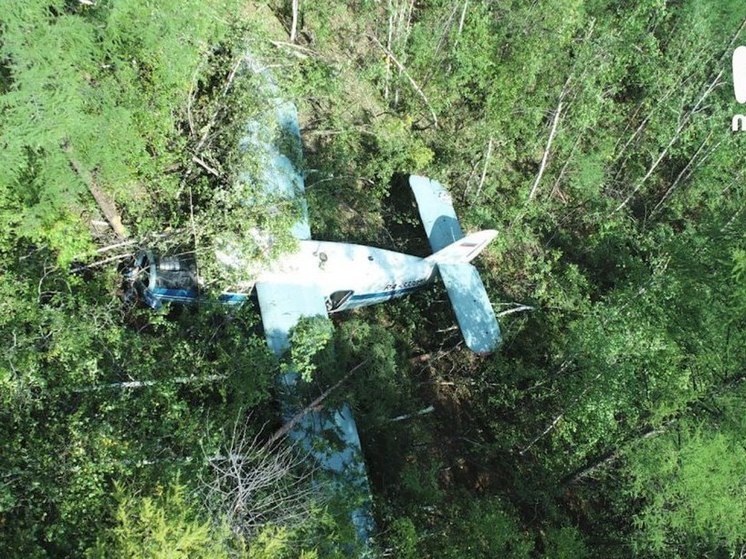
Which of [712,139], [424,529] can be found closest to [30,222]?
[424,529]

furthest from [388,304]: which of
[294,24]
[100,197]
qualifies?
[294,24]

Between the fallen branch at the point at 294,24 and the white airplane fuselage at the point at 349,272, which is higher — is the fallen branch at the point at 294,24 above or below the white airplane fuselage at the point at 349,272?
above

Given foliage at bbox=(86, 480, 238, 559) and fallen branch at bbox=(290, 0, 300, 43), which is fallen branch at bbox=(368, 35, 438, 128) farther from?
foliage at bbox=(86, 480, 238, 559)

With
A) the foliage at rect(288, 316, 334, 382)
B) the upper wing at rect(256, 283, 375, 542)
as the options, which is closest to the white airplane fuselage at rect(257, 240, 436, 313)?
the upper wing at rect(256, 283, 375, 542)

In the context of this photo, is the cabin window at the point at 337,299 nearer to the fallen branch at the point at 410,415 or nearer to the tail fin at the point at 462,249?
the tail fin at the point at 462,249

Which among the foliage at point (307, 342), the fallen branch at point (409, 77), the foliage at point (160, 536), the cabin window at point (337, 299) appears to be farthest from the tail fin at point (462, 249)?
the foliage at point (160, 536)

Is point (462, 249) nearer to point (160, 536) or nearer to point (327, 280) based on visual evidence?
point (327, 280)
